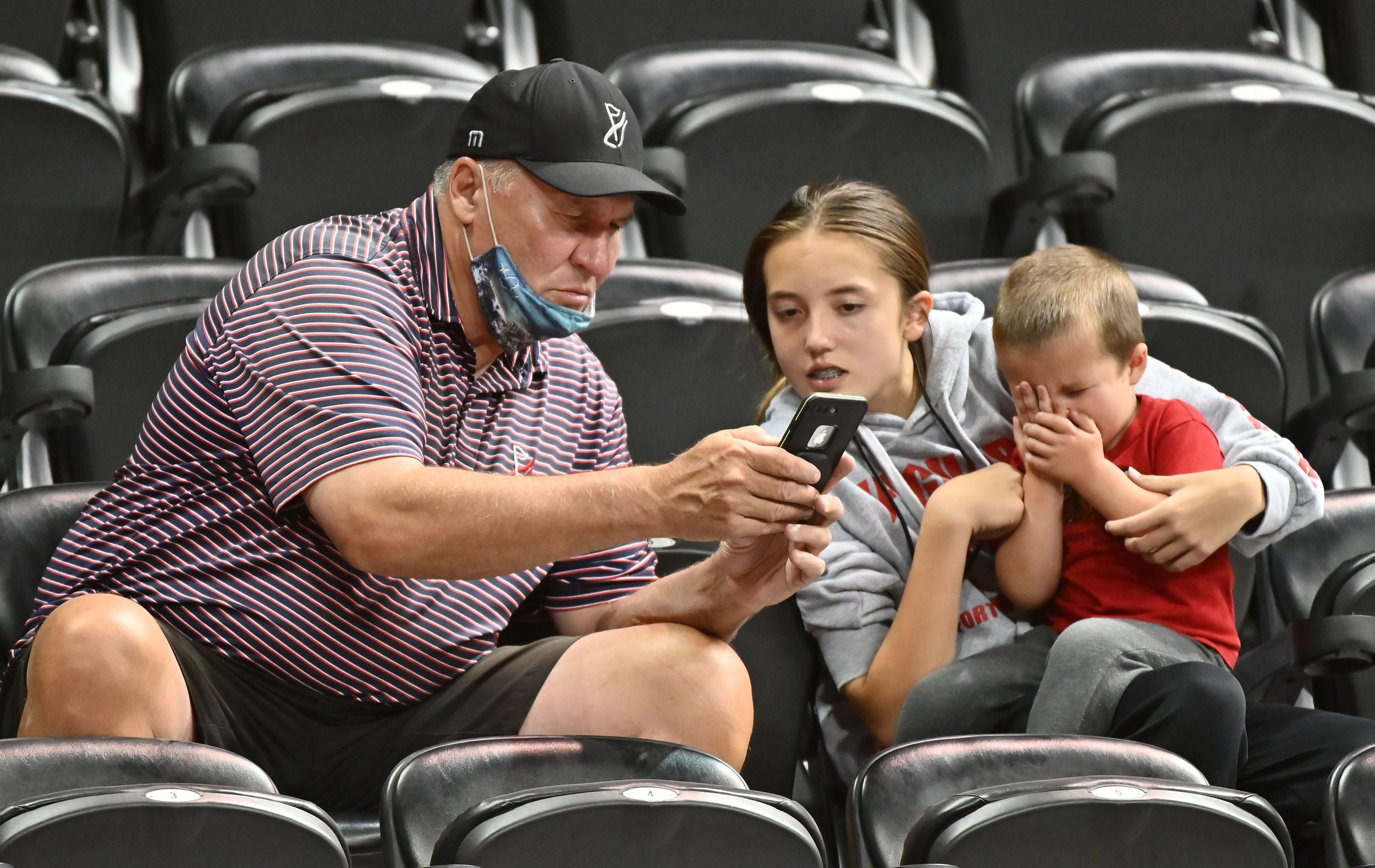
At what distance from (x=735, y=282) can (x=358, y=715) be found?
764 mm

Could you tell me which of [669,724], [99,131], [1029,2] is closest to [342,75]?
[99,131]

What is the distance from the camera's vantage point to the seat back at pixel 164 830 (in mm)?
1003

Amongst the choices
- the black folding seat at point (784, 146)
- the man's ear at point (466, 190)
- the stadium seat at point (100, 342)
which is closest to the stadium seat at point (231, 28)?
the black folding seat at point (784, 146)

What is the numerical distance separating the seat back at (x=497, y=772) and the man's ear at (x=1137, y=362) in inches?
25.0

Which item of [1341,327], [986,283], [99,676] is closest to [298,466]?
[99,676]

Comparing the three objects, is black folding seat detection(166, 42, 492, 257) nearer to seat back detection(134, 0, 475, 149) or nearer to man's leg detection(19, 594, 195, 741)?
seat back detection(134, 0, 475, 149)

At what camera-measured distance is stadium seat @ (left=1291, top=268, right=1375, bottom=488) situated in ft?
6.37

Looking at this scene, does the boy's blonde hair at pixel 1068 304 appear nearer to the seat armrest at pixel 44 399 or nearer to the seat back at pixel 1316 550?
the seat back at pixel 1316 550

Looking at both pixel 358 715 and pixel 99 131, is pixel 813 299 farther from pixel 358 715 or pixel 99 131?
pixel 99 131

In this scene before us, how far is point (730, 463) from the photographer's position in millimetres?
1303

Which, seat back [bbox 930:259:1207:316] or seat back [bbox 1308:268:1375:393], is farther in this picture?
seat back [bbox 1308:268:1375:393]

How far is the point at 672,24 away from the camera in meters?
2.60

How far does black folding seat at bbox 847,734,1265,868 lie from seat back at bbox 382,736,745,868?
0.10 m

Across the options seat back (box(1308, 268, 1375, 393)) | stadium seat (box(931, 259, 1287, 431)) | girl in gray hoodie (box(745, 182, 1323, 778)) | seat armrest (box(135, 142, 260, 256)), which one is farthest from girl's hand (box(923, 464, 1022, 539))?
seat armrest (box(135, 142, 260, 256))
